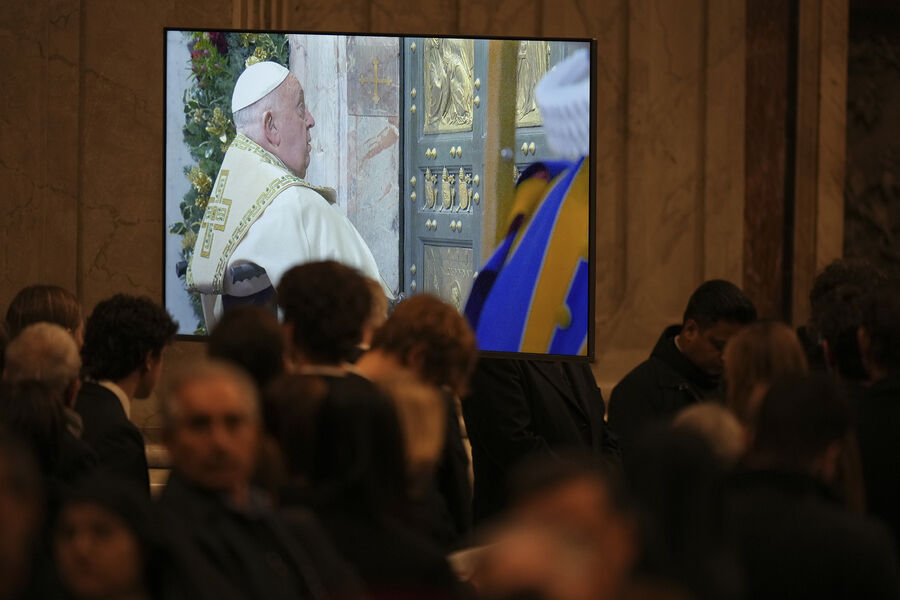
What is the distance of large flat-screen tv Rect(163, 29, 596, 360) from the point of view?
520 cm

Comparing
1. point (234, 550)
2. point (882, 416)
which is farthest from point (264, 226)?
point (234, 550)

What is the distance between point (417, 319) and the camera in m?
3.33

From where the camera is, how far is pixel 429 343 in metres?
3.32

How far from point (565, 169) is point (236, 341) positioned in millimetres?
2372

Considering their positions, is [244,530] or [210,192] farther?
[210,192]

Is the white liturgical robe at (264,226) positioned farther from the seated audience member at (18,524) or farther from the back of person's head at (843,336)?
the seated audience member at (18,524)

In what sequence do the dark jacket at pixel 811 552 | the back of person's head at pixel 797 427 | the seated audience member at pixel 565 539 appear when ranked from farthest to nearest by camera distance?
the back of person's head at pixel 797 427
the dark jacket at pixel 811 552
the seated audience member at pixel 565 539

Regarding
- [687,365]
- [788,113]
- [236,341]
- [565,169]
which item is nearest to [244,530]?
[236,341]

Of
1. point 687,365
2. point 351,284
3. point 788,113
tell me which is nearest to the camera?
point 351,284

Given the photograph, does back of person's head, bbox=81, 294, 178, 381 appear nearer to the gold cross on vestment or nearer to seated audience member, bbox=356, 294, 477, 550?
seated audience member, bbox=356, 294, 477, 550

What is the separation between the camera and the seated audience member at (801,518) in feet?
8.21

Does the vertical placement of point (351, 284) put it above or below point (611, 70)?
below

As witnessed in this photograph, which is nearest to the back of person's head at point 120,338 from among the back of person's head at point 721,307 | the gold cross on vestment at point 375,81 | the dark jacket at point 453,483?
the dark jacket at point 453,483

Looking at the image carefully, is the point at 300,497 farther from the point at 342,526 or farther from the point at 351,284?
the point at 351,284
